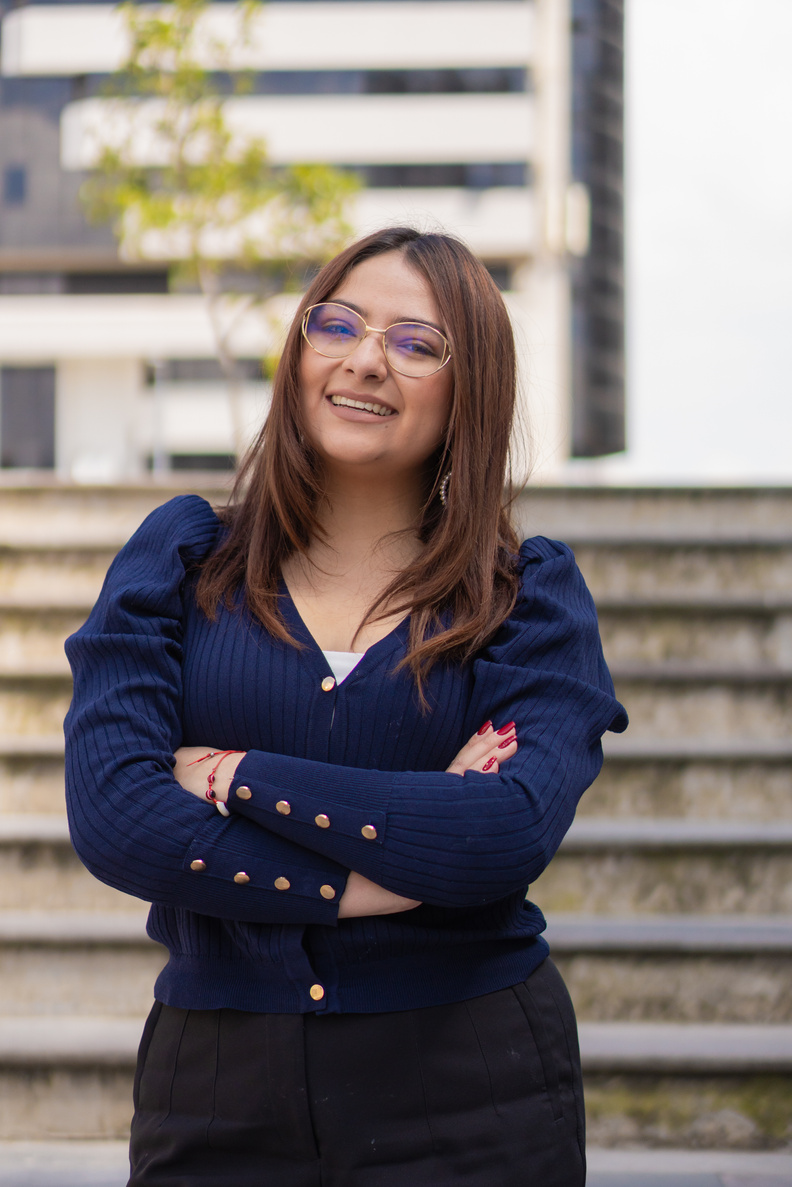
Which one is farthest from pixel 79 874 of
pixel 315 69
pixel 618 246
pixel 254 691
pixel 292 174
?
pixel 618 246

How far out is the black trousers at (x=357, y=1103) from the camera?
1253 mm

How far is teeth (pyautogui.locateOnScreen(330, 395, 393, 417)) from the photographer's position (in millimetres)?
1479

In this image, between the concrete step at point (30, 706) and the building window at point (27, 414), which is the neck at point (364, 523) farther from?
the building window at point (27, 414)

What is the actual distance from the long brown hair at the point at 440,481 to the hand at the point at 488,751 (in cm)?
11

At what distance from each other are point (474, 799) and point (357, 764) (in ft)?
0.56

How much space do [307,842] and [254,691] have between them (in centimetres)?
22

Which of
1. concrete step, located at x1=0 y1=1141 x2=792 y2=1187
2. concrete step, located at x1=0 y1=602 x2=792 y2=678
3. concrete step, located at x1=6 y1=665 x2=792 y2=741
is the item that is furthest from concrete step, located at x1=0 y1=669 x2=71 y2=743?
concrete step, located at x1=0 y1=1141 x2=792 y2=1187

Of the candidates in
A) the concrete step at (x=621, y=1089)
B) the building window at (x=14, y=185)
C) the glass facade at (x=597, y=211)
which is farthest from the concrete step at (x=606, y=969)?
the glass facade at (x=597, y=211)

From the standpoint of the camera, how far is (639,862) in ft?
8.86

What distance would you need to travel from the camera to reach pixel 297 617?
1462mm

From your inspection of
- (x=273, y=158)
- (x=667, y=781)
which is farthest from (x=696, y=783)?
(x=273, y=158)

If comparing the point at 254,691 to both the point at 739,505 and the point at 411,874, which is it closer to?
the point at 411,874

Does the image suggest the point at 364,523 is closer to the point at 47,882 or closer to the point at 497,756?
the point at 497,756

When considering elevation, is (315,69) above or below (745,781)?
above
